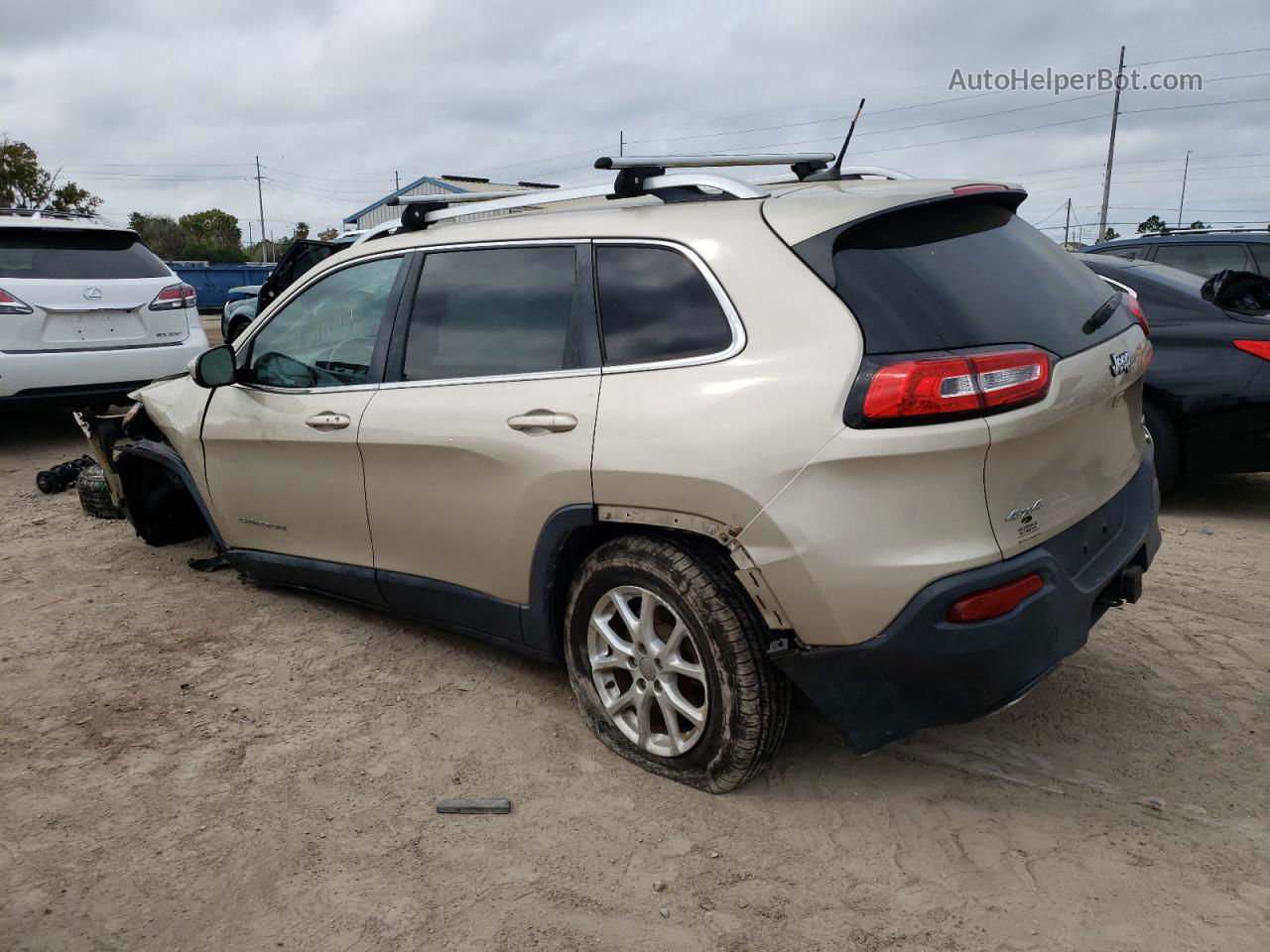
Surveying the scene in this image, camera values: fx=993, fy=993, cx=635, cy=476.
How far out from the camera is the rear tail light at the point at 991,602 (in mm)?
2527

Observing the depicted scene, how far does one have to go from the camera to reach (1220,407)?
18.2ft

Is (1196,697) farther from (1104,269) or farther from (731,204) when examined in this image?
(1104,269)

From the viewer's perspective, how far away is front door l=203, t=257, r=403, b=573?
3.89 m

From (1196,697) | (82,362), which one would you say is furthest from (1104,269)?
(82,362)

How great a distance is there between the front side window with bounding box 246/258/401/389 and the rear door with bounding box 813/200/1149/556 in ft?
6.52

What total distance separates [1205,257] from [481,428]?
20.7 ft

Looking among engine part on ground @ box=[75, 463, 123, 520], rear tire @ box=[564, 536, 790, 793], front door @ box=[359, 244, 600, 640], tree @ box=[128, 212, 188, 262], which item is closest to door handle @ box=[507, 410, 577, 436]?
front door @ box=[359, 244, 600, 640]

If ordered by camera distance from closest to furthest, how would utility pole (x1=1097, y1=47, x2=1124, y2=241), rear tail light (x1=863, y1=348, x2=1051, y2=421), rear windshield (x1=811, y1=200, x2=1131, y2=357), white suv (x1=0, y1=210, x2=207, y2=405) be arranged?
rear tail light (x1=863, y1=348, x2=1051, y2=421), rear windshield (x1=811, y1=200, x2=1131, y2=357), white suv (x1=0, y1=210, x2=207, y2=405), utility pole (x1=1097, y1=47, x2=1124, y2=241)

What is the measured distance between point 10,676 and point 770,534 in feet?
10.7

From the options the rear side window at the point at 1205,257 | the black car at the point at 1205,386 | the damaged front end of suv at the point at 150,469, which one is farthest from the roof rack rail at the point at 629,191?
the rear side window at the point at 1205,257

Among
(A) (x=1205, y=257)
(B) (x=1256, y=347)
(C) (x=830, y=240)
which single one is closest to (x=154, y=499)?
(C) (x=830, y=240)

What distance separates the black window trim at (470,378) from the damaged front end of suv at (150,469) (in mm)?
1618

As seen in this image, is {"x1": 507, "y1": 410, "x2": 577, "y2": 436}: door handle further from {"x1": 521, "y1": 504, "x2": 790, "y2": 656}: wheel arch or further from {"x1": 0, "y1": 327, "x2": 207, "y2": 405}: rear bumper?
{"x1": 0, "y1": 327, "x2": 207, "y2": 405}: rear bumper

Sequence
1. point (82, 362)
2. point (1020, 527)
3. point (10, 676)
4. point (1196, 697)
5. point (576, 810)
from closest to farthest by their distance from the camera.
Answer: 1. point (1020, 527)
2. point (576, 810)
3. point (1196, 697)
4. point (10, 676)
5. point (82, 362)
